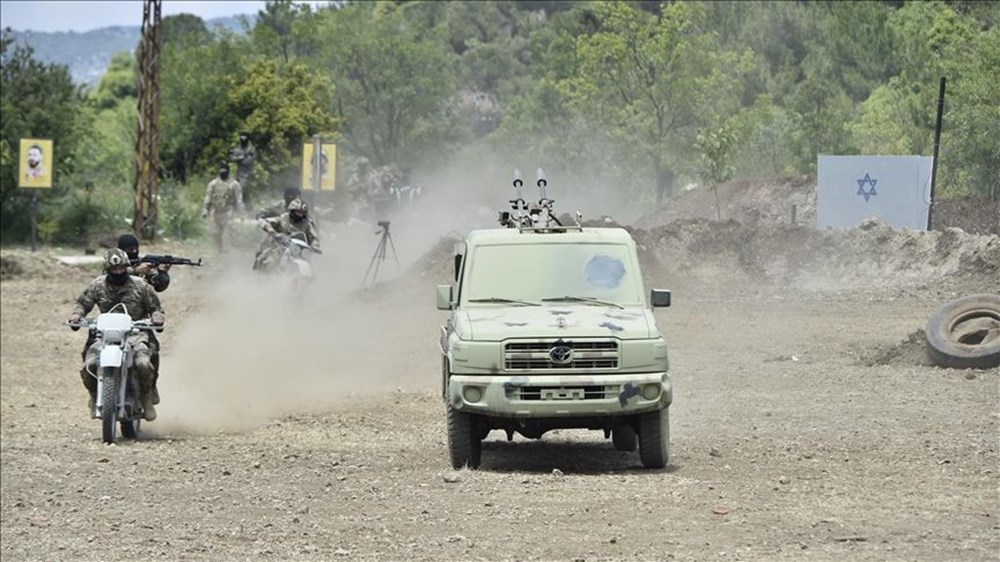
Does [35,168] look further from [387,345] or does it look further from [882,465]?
[882,465]

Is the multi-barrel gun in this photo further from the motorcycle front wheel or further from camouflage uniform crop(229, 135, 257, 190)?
camouflage uniform crop(229, 135, 257, 190)

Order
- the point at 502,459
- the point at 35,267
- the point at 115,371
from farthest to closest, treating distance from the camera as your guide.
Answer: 1. the point at 35,267
2. the point at 115,371
3. the point at 502,459

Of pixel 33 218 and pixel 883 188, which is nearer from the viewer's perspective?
pixel 883 188

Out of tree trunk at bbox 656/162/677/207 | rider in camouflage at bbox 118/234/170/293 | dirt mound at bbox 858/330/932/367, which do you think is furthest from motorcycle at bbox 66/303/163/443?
tree trunk at bbox 656/162/677/207

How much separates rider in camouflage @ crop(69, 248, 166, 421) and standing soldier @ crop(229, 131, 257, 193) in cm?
3889

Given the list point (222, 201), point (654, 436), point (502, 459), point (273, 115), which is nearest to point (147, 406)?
point (502, 459)

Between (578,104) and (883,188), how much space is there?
50.0 meters

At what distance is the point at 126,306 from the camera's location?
715 inches

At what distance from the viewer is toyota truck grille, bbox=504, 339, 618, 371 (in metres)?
14.4

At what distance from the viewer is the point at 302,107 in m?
71.2

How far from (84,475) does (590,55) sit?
54.7m

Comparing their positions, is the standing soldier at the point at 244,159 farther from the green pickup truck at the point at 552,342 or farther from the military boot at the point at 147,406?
the green pickup truck at the point at 552,342

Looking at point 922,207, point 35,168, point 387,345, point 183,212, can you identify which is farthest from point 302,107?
point 922,207

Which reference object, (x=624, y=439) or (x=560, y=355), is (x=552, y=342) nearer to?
(x=560, y=355)
